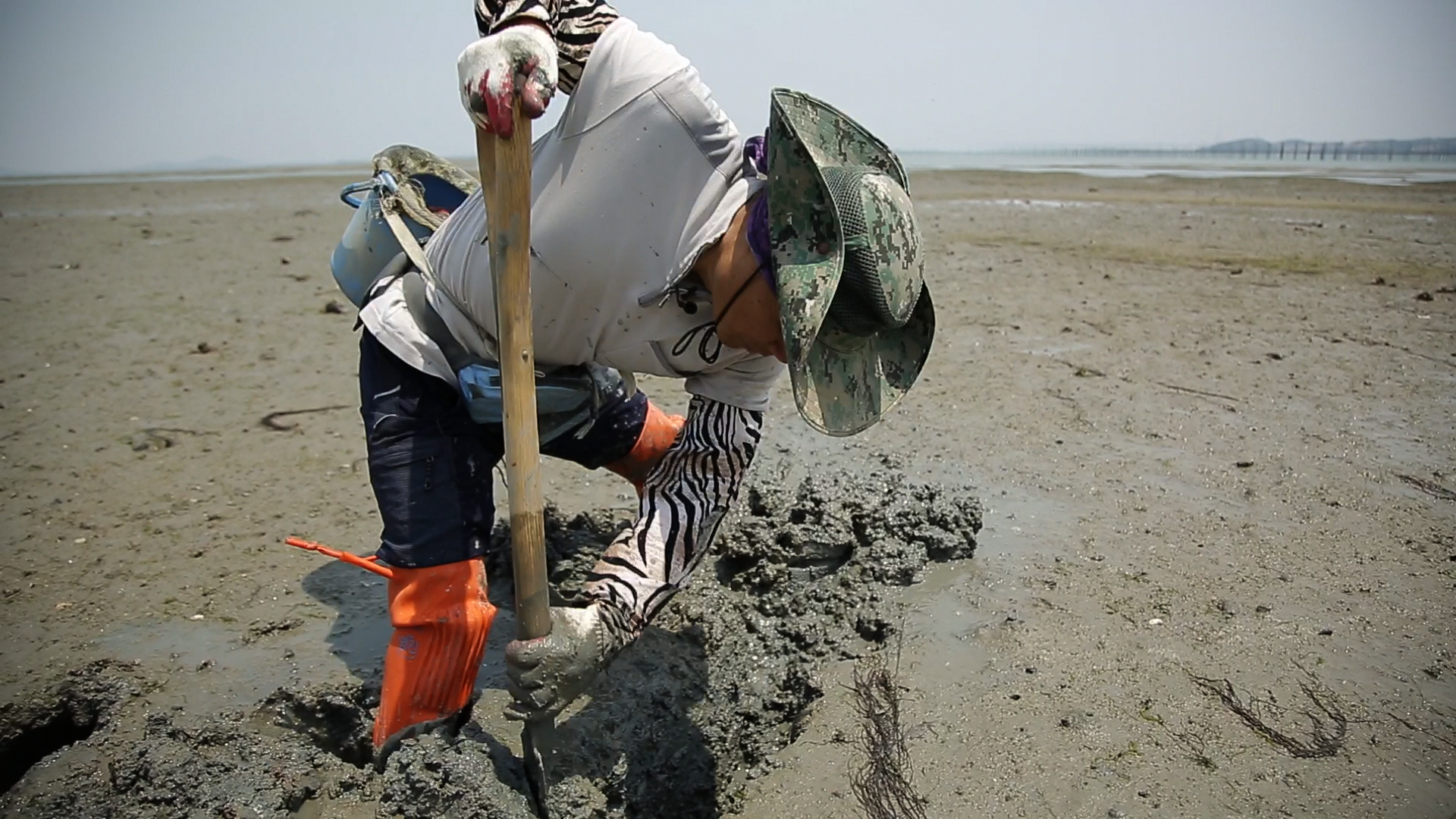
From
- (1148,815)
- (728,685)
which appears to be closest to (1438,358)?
(1148,815)

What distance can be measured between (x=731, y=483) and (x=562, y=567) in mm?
936

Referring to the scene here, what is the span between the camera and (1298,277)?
7.12 m

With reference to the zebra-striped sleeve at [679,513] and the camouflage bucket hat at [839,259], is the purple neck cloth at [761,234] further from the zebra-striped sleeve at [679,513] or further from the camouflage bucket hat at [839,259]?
the zebra-striped sleeve at [679,513]

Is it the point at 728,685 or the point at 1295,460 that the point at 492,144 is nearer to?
the point at 728,685

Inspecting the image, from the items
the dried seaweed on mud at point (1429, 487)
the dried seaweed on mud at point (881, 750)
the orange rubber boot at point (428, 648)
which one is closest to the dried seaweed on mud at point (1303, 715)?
the dried seaweed on mud at point (881, 750)

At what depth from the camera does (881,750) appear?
7.35 ft

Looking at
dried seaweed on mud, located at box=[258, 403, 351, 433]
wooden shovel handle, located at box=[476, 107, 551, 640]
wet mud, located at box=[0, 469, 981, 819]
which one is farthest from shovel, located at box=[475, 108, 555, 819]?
dried seaweed on mud, located at box=[258, 403, 351, 433]

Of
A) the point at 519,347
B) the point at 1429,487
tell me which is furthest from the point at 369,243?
the point at 1429,487

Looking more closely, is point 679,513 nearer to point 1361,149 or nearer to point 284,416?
point 284,416

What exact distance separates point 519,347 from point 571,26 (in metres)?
0.62

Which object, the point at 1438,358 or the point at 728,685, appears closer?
the point at 728,685

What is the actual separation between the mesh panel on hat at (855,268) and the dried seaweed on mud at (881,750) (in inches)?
39.8

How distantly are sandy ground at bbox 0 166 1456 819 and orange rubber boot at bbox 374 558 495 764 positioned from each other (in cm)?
16

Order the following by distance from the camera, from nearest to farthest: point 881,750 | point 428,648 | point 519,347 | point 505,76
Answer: point 505,76, point 519,347, point 428,648, point 881,750
